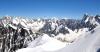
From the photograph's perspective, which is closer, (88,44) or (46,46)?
(88,44)

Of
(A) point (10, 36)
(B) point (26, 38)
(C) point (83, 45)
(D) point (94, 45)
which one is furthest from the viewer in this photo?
(A) point (10, 36)

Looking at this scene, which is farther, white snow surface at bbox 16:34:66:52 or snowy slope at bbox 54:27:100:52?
white snow surface at bbox 16:34:66:52

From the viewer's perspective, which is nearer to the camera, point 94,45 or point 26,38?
point 94,45

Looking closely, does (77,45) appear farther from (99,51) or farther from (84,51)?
(99,51)

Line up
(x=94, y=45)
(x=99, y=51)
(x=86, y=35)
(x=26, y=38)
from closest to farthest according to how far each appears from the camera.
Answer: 1. (x=99, y=51)
2. (x=94, y=45)
3. (x=86, y=35)
4. (x=26, y=38)

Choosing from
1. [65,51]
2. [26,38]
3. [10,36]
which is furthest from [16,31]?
[65,51]

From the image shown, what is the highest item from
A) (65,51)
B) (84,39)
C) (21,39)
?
(84,39)

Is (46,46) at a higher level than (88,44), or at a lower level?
lower

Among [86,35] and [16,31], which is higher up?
[86,35]

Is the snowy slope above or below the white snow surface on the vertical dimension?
above

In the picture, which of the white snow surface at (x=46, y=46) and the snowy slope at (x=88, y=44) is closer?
the snowy slope at (x=88, y=44)

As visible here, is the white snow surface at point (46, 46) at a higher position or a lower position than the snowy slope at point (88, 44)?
lower
